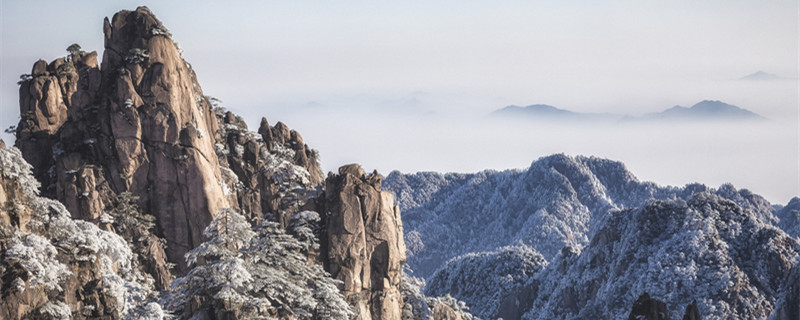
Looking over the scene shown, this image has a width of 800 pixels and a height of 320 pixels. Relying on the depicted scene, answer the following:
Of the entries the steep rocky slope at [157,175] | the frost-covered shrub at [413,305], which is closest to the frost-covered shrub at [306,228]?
the steep rocky slope at [157,175]

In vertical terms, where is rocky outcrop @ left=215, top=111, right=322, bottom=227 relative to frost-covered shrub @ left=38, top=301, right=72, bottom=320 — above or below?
above

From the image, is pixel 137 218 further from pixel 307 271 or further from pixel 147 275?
pixel 307 271

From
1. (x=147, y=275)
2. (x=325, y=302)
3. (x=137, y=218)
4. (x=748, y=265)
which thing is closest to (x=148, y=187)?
(x=137, y=218)

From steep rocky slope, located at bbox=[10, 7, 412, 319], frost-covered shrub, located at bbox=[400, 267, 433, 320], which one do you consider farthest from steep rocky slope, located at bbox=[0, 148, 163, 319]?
frost-covered shrub, located at bbox=[400, 267, 433, 320]

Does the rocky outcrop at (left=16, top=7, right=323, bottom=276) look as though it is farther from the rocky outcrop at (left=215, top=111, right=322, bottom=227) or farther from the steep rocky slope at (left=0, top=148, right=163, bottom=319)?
the steep rocky slope at (left=0, top=148, right=163, bottom=319)

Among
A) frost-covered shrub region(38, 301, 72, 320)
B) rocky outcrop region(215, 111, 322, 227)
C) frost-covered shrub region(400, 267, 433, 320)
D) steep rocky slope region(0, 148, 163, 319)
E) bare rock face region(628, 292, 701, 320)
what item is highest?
rocky outcrop region(215, 111, 322, 227)

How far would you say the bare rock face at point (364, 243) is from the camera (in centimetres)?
8425

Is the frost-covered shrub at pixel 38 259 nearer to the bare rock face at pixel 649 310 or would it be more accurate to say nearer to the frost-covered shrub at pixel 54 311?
the frost-covered shrub at pixel 54 311

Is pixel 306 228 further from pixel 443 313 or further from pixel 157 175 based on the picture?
pixel 443 313

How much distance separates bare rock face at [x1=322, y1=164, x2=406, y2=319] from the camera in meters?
84.2

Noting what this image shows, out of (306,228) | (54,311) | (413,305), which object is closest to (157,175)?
(306,228)

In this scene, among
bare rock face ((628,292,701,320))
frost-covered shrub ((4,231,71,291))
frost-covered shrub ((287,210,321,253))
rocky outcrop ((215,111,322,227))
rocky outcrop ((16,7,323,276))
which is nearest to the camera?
frost-covered shrub ((4,231,71,291))

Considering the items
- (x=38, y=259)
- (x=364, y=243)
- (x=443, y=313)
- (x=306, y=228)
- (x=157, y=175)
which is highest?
(x=157, y=175)

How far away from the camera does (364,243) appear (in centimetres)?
8569
